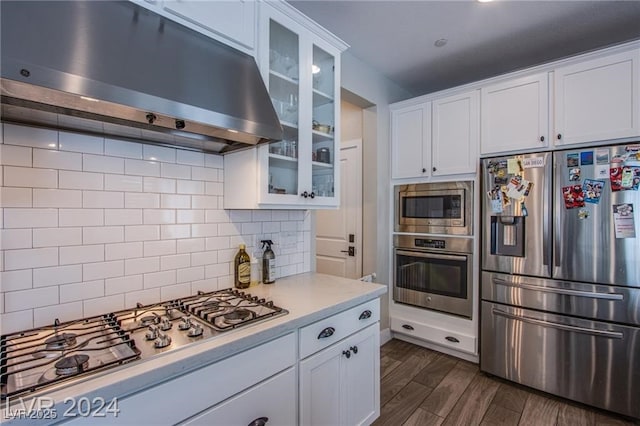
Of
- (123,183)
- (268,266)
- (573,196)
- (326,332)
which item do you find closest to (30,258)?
(123,183)

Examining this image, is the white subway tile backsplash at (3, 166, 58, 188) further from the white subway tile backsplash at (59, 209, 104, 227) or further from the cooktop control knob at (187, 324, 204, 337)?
the cooktop control knob at (187, 324, 204, 337)

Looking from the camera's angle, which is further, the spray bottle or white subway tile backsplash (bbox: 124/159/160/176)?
the spray bottle

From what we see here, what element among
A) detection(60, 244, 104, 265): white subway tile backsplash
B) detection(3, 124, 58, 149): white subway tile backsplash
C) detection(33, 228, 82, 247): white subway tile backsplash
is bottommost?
detection(60, 244, 104, 265): white subway tile backsplash

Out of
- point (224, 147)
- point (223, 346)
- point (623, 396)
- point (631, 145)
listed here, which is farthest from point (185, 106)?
point (623, 396)

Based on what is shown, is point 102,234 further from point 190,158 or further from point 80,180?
point 190,158

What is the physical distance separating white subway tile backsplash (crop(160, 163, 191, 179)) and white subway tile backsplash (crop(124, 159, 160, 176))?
0.09 feet

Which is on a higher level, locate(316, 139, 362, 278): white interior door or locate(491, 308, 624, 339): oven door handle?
locate(316, 139, 362, 278): white interior door

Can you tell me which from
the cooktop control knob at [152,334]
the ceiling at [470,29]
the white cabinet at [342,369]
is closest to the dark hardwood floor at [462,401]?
the white cabinet at [342,369]

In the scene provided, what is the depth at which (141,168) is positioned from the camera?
1409mm

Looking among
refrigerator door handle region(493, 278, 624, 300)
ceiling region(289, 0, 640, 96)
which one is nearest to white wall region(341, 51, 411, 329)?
ceiling region(289, 0, 640, 96)

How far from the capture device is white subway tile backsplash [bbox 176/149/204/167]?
1544mm

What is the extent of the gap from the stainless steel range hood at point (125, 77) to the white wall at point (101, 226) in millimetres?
106

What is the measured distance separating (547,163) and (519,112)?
1.58 feet

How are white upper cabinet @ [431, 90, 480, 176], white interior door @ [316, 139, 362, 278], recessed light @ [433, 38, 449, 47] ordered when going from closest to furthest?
recessed light @ [433, 38, 449, 47], white upper cabinet @ [431, 90, 480, 176], white interior door @ [316, 139, 362, 278]
